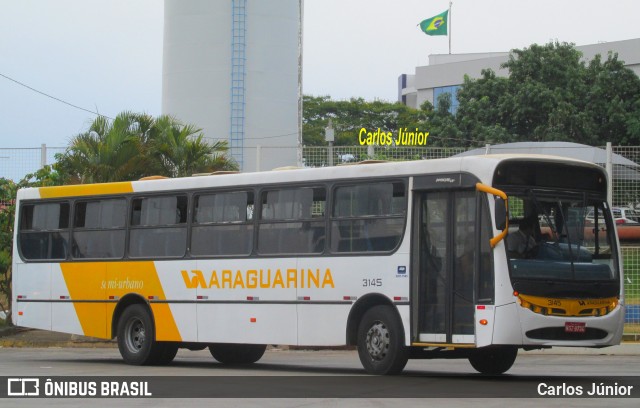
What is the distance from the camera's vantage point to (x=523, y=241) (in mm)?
15906

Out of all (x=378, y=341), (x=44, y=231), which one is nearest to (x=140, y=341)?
(x=44, y=231)

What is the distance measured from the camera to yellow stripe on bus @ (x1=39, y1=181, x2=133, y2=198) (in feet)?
70.1

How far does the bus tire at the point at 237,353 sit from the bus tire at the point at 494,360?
4.77 m

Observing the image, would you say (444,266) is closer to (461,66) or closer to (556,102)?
(556,102)

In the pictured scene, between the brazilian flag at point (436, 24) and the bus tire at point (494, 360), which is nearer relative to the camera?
the bus tire at point (494, 360)

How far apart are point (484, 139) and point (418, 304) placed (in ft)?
153

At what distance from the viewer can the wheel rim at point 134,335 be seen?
20797 millimetres

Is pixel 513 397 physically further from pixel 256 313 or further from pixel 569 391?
pixel 256 313

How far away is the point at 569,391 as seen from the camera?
14.4 meters

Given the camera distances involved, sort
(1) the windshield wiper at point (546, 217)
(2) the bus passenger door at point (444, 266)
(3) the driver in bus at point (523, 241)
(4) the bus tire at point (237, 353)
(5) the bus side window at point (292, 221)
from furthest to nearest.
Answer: (4) the bus tire at point (237, 353)
(5) the bus side window at point (292, 221)
(2) the bus passenger door at point (444, 266)
(1) the windshield wiper at point (546, 217)
(3) the driver in bus at point (523, 241)

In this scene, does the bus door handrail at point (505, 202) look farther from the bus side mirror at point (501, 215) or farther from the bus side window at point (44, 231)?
the bus side window at point (44, 231)

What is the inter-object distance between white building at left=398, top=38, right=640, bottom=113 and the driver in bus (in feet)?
183

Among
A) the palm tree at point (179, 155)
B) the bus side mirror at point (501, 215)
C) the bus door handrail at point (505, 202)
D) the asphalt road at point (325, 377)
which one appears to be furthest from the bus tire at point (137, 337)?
the palm tree at point (179, 155)

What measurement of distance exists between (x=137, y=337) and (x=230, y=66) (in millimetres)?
28479
